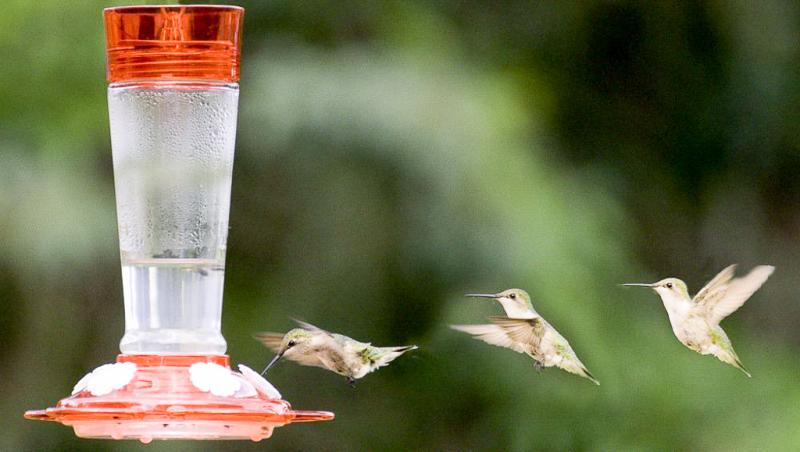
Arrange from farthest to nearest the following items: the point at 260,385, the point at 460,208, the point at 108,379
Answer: the point at 460,208, the point at 260,385, the point at 108,379

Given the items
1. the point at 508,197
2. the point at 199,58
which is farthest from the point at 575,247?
the point at 199,58

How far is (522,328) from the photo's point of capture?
404cm

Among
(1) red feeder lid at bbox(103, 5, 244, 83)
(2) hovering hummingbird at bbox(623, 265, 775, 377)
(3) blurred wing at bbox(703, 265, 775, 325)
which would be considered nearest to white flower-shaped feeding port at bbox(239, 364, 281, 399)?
(1) red feeder lid at bbox(103, 5, 244, 83)

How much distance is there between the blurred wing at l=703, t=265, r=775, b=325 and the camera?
3867 mm

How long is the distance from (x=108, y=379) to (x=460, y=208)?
274cm

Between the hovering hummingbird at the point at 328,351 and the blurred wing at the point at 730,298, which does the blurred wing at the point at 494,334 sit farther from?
the blurred wing at the point at 730,298

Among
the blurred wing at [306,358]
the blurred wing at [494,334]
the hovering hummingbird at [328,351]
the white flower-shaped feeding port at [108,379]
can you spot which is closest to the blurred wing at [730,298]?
the blurred wing at [494,334]

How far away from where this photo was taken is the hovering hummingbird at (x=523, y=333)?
398cm

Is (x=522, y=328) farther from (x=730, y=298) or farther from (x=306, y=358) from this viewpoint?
(x=306, y=358)

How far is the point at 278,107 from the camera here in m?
5.25

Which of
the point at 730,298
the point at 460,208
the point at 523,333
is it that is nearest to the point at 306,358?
the point at 523,333

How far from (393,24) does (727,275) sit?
1.87m

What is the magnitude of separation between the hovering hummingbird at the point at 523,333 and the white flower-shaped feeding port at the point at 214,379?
138 centimetres

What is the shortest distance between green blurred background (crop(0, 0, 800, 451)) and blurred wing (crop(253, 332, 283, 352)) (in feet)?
2.74
